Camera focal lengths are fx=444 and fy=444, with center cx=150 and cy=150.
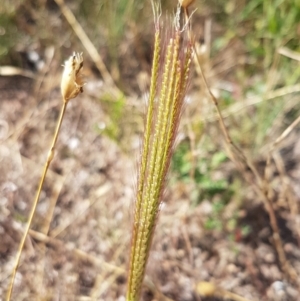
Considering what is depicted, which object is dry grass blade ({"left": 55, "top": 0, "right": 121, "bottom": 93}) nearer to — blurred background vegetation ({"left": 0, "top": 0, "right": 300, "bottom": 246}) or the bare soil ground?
blurred background vegetation ({"left": 0, "top": 0, "right": 300, "bottom": 246})

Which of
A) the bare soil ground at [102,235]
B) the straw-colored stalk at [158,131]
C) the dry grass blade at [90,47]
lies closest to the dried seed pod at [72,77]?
the straw-colored stalk at [158,131]

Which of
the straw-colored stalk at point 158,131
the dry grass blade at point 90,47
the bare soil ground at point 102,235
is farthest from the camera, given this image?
the dry grass blade at point 90,47

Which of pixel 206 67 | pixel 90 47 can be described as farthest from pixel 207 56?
pixel 90 47

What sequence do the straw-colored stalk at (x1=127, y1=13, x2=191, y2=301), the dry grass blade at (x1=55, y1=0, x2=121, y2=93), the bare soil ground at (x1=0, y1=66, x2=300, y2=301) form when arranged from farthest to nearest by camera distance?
1. the dry grass blade at (x1=55, y1=0, x2=121, y2=93)
2. the bare soil ground at (x1=0, y1=66, x2=300, y2=301)
3. the straw-colored stalk at (x1=127, y1=13, x2=191, y2=301)

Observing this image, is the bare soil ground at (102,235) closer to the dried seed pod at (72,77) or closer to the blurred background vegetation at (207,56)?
the blurred background vegetation at (207,56)

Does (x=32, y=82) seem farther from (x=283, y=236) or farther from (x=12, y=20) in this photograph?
(x=283, y=236)

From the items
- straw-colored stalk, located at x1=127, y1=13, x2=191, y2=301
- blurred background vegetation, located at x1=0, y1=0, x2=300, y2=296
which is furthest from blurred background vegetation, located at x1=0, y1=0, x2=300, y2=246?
straw-colored stalk, located at x1=127, y1=13, x2=191, y2=301
